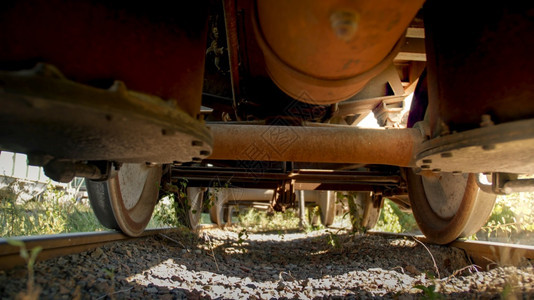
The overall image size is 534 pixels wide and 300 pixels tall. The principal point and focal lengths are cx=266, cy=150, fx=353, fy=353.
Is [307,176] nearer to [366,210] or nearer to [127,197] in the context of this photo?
[127,197]

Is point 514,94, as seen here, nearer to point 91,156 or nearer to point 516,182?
point 516,182

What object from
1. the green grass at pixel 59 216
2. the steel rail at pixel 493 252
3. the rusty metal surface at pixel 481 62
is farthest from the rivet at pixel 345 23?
the green grass at pixel 59 216

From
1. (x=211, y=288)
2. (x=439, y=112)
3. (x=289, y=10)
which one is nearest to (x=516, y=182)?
(x=439, y=112)

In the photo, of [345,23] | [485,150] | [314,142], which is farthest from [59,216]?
[485,150]

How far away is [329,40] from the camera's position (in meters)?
0.95

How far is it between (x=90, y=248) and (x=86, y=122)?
47.8 inches

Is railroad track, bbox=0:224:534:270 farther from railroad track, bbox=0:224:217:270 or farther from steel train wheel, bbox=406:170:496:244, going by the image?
steel train wheel, bbox=406:170:496:244

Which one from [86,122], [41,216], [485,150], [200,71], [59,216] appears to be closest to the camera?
[86,122]

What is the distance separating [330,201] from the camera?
19.3 feet

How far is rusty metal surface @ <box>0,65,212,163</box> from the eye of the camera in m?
0.69

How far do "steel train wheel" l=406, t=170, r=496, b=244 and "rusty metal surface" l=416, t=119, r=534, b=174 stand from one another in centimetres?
76

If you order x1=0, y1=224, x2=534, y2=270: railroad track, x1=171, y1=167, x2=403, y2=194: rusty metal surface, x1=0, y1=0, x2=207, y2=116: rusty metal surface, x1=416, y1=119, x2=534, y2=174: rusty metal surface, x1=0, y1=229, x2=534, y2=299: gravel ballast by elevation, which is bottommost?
x1=0, y1=229, x2=534, y2=299: gravel ballast

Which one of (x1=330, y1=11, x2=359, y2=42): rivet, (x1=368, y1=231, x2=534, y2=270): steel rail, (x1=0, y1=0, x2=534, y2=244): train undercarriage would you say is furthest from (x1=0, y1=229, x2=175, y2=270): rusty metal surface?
(x1=368, y1=231, x2=534, y2=270): steel rail

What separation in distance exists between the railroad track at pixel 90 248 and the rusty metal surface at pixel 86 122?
462mm
